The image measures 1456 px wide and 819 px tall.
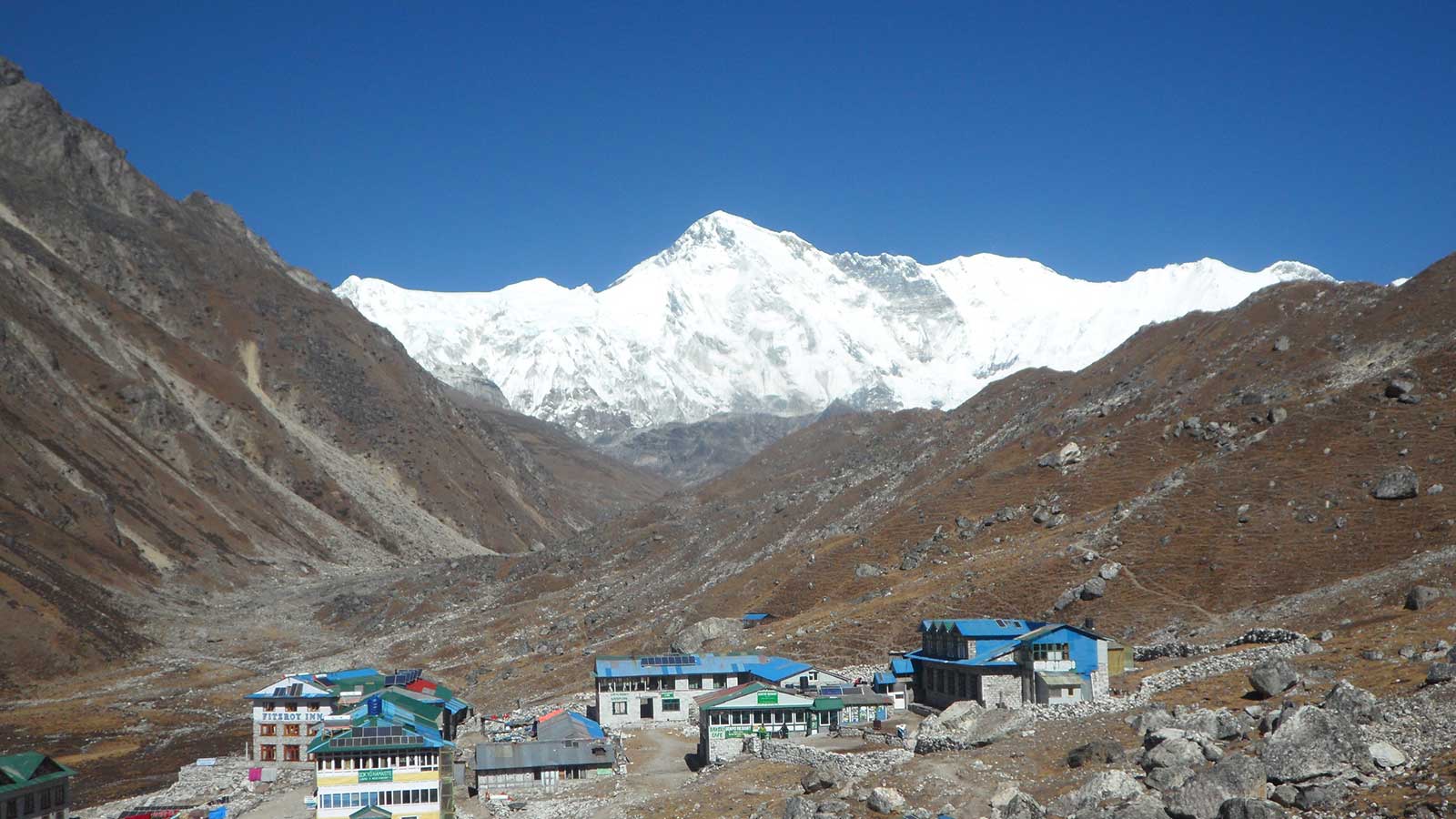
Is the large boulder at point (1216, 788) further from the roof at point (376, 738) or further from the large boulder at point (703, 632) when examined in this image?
the large boulder at point (703, 632)

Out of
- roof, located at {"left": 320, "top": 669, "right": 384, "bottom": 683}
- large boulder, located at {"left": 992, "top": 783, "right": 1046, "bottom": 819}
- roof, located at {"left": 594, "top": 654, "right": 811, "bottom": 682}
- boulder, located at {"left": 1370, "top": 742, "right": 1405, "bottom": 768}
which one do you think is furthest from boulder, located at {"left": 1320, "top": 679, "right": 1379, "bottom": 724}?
roof, located at {"left": 320, "top": 669, "right": 384, "bottom": 683}

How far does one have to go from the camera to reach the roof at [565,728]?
73062 mm

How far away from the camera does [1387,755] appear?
131ft

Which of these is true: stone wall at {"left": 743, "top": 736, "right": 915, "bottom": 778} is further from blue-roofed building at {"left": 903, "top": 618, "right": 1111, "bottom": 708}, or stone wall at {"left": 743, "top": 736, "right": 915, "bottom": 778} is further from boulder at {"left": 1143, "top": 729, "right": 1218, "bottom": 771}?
boulder at {"left": 1143, "top": 729, "right": 1218, "bottom": 771}

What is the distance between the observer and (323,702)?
271 ft

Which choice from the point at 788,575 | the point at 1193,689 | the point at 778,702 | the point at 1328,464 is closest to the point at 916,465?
the point at 788,575

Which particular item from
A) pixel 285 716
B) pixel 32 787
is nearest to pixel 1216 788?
pixel 32 787

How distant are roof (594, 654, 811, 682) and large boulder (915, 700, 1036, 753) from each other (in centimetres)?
2268

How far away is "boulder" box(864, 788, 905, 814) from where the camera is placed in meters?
48.2

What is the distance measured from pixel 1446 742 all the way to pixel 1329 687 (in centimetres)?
873

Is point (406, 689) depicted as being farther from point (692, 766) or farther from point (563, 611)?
point (563, 611)

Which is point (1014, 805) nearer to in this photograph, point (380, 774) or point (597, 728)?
point (380, 774)

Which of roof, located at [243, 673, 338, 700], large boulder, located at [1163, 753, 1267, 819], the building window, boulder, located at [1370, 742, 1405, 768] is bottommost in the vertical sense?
large boulder, located at [1163, 753, 1267, 819]

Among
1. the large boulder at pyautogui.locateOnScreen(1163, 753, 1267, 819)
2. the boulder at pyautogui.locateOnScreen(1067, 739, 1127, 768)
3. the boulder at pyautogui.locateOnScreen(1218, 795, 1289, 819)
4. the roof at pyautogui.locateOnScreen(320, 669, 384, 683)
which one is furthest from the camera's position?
the roof at pyautogui.locateOnScreen(320, 669, 384, 683)
